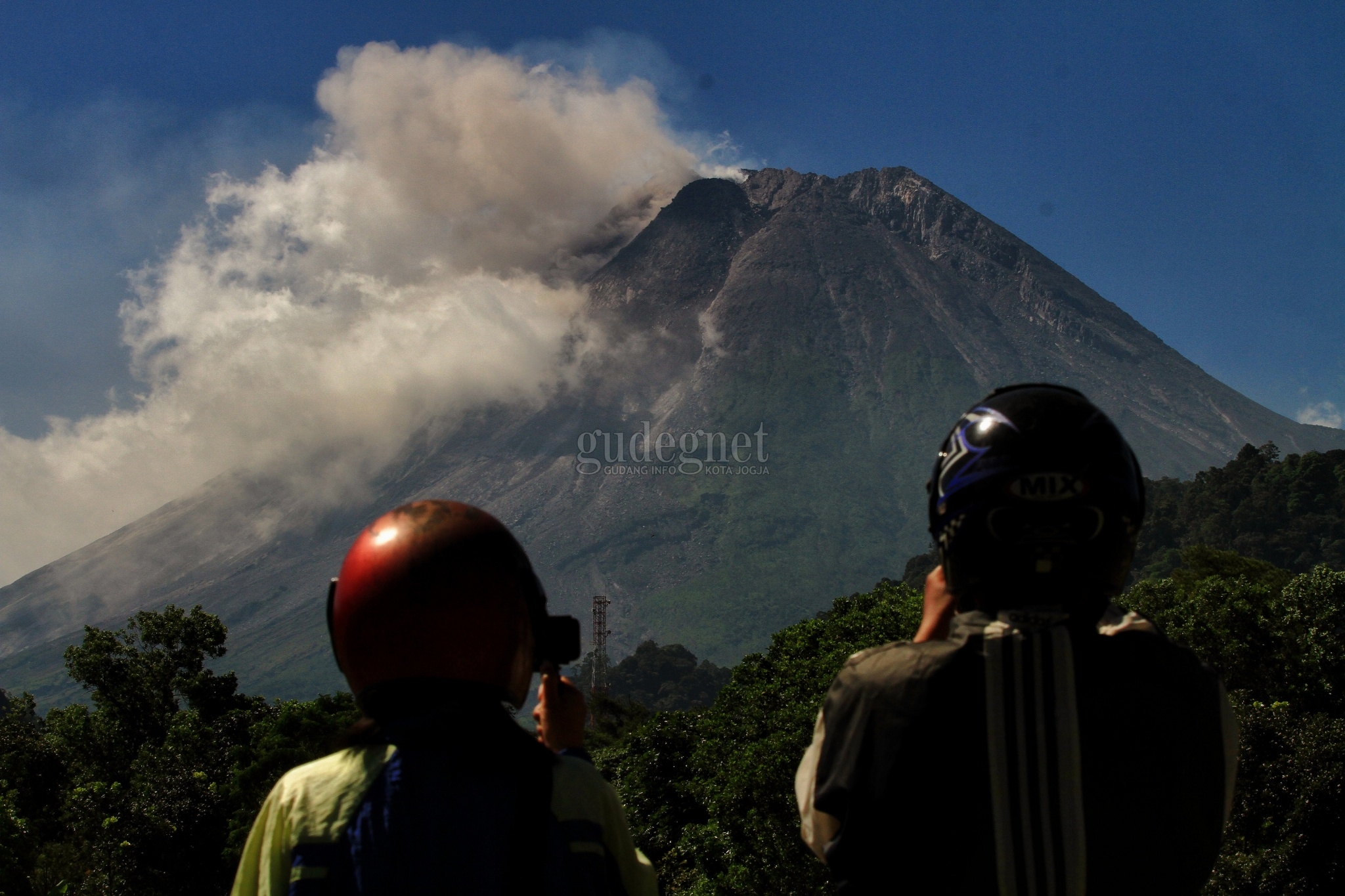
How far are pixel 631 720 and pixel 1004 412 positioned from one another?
187ft

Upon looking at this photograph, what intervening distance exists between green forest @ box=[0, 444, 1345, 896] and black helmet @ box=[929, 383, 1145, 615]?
10.9 ft

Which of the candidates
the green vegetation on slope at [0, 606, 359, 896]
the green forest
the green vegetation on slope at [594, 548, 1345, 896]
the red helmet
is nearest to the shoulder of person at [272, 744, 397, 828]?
the red helmet

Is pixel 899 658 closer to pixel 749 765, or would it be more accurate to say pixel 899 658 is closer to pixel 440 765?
pixel 440 765

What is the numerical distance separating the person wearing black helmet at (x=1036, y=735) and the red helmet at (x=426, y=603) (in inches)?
32.3

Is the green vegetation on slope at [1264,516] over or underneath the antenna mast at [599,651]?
underneath

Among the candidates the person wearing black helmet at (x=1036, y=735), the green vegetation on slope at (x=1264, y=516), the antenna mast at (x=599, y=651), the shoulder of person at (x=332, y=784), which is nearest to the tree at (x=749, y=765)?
the person wearing black helmet at (x=1036, y=735)

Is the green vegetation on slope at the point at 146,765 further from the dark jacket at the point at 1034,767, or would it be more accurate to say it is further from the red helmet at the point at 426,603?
the dark jacket at the point at 1034,767

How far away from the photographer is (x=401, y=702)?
82.8 inches

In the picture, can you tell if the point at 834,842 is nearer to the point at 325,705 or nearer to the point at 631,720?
the point at 325,705

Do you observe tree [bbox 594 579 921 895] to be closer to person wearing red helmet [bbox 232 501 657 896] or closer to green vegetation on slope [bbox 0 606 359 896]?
green vegetation on slope [bbox 0 606 359 896]

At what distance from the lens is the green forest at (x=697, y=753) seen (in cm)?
1440

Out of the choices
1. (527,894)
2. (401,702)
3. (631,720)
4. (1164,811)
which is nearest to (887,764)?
(1164,811)

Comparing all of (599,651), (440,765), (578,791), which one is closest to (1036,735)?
(578,791)

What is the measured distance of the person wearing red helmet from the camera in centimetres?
197
